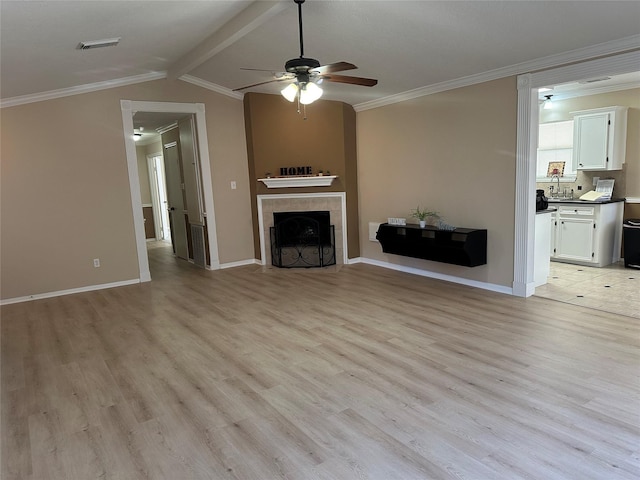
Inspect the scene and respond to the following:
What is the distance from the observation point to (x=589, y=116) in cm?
599

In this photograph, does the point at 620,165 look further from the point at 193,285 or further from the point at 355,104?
the point at 193,285

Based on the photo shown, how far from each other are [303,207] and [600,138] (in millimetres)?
4342

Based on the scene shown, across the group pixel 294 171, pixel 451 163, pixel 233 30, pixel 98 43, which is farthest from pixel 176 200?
pixel 451 163

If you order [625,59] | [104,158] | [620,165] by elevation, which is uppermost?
[625,59]

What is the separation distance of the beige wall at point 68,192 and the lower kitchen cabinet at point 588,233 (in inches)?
218

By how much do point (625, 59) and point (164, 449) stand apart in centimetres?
450

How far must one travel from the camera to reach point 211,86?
20.2 feet

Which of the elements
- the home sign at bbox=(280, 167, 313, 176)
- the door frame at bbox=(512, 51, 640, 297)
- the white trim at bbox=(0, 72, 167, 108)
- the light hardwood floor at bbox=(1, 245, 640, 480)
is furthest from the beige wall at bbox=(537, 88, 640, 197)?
the white trim at bbox=(0, 72, 167, 108)

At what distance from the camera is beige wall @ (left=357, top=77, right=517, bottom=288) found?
461cm

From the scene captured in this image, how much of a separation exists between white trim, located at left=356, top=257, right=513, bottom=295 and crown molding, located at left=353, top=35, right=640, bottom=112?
7.57ft

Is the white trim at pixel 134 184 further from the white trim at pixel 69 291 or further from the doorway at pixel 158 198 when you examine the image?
the doorway at pixel 158 198

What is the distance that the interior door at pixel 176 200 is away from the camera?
289 inches

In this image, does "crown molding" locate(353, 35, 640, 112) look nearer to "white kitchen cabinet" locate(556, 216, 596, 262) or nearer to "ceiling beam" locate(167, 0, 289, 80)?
"ceiling beam" locate(167, 0, 289, 80)

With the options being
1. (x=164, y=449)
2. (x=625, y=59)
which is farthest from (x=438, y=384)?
(x=625, y=59)
